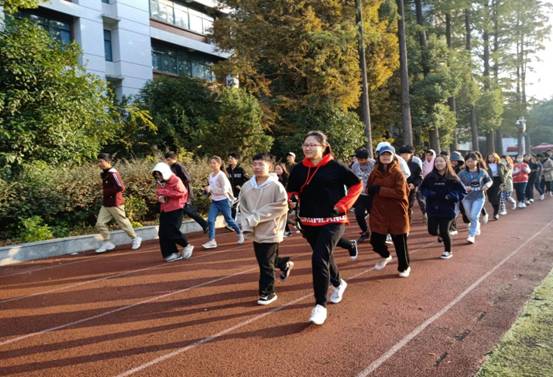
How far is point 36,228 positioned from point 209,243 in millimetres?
3632

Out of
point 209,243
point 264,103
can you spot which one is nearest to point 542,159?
point 264,103

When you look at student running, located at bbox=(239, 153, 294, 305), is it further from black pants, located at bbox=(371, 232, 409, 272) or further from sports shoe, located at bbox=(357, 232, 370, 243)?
sports shoe, located at bbox=(357, 232, 370, 243)

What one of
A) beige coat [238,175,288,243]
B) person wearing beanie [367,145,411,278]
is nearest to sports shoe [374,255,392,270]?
person wearing beanie [367,145,411,278]

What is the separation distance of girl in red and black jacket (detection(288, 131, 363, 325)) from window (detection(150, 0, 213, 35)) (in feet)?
77.0

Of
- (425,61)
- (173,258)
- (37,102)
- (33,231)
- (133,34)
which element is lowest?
(173,258)

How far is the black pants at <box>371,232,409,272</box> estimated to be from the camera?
5992 mm

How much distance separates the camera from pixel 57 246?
8.96 meters

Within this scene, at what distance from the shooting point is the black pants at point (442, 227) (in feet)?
23.3

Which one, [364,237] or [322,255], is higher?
[322,255]

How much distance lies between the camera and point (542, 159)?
17969 mm

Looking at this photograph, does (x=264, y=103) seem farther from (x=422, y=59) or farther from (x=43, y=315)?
(x=43, y=315)

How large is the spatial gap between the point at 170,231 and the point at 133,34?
20746mm

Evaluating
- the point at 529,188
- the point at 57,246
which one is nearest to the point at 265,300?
the point at 57,246

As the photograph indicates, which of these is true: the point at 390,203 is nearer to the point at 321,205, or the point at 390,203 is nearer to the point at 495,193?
the point at 321,205
